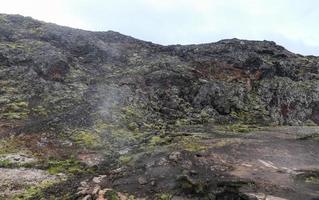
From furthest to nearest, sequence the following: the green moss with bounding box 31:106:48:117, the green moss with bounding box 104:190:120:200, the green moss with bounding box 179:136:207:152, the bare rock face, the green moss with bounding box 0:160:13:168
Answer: the bare rock face < the green moss with bounding box 31:106:48:117 < the green moss with bounding box 179:136:207:152 < the green moss with bounding box 0:160:13:168 < the green moss with bounding box 104:190:120:200

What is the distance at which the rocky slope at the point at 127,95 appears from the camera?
83.6ft

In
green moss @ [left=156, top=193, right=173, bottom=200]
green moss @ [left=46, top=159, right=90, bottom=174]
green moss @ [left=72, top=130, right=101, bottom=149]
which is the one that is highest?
green moss @ [left=72, top=130, right=101, bottom=149]

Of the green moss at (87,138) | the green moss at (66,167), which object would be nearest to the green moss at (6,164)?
the green moss at (66,167)

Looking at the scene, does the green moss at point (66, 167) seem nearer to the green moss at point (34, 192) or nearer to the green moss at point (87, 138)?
the green moss at point (34, 192)

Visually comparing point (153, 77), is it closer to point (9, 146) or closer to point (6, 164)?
point (9, 146)

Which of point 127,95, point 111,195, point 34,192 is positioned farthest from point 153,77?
point 111,195

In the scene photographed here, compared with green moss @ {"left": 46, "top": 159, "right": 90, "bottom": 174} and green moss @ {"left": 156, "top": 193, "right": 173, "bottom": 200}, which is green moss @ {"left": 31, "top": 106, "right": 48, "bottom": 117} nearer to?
green moss @ {"left": 46, "top": 159, "right": 90, "bottom": 174}

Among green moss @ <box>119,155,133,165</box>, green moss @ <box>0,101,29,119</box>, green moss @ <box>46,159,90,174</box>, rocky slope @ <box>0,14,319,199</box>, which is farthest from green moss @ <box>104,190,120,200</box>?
green moss @ <box>0,101,29,119</box>

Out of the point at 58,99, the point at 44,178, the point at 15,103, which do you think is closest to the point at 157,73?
the point at 58,99

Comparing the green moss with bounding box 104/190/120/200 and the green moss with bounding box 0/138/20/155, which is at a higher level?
the green moss with bounding box 0/138/20/155

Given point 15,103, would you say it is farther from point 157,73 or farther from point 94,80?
point 157,73

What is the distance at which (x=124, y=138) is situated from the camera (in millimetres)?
28500

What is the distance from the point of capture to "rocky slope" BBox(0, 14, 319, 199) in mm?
25484

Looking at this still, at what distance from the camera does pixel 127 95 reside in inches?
1398
